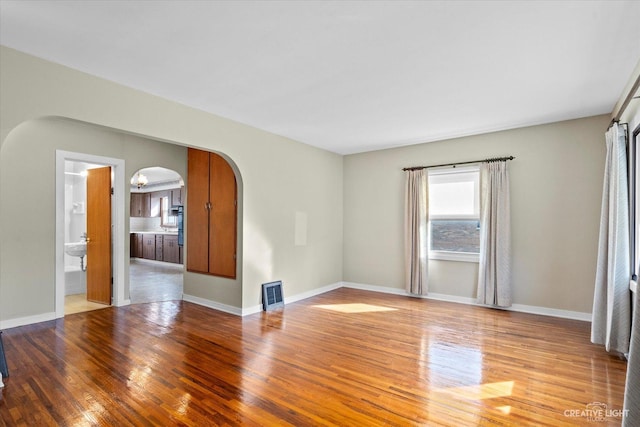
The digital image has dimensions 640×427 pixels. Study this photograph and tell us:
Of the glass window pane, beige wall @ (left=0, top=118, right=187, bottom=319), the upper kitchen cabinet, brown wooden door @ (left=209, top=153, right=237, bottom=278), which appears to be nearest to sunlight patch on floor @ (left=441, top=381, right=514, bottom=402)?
the glass window pane

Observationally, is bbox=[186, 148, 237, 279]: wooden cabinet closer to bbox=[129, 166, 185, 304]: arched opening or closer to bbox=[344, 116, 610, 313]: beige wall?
bbox=[129, 166, 185, 304]: arched opening

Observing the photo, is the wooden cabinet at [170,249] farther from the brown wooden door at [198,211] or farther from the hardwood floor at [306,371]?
the hardwood floor at [306,371]

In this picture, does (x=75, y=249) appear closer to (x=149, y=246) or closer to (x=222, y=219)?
(x=222, y=219)

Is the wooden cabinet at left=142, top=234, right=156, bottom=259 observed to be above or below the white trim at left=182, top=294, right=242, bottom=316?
above

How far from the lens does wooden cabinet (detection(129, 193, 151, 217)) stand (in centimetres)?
1132

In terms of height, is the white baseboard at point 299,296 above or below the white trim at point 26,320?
below

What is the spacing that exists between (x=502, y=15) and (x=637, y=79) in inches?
63.5

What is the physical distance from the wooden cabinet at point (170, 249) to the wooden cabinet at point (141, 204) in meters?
2.23

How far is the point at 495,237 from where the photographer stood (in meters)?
4.77

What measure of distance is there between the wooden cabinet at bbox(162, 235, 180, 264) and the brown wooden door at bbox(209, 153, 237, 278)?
16.3 feet

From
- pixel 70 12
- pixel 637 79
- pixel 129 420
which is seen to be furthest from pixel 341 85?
pixel 129 420

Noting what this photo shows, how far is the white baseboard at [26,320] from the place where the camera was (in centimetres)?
386

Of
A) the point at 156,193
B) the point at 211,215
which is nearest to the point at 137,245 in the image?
the point at 156,193

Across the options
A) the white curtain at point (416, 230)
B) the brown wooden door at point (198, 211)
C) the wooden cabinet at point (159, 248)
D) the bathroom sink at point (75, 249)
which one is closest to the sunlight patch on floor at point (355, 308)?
the white curtain at point (416, 230)
